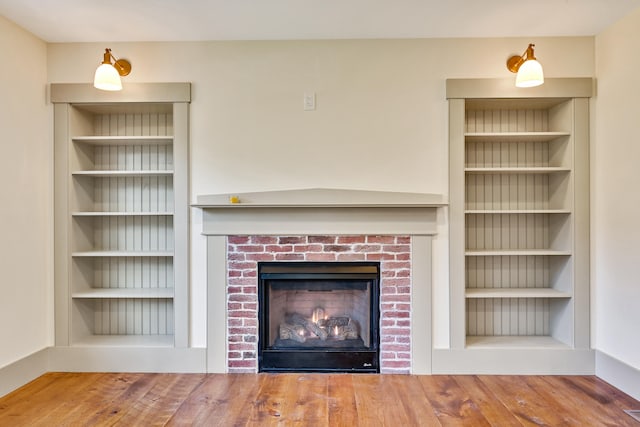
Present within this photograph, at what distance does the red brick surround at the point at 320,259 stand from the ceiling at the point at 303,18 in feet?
4.86

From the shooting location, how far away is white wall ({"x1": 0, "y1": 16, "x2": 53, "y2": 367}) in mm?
2596

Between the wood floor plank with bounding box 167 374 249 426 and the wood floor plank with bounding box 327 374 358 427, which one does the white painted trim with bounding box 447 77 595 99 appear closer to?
the wood floor plank with bounding box 327 374 358 427

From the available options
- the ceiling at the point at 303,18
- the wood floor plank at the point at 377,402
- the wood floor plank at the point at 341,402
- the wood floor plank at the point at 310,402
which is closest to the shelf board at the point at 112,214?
the ceiling at the point at 303,18

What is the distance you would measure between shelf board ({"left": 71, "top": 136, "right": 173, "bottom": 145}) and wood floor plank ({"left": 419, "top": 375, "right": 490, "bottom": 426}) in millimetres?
2574

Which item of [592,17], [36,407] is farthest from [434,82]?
[36,407]

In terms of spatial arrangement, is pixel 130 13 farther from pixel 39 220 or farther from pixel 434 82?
pixel 434 82

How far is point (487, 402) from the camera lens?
2449 millimetres

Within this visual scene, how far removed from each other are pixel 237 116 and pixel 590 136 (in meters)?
2.59

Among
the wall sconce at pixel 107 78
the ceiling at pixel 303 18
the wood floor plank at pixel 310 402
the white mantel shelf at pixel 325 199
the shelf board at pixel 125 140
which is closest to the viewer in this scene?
the wood floor plank at pixel 310 402

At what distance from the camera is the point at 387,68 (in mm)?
2910

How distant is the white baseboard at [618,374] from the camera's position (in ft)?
8.18

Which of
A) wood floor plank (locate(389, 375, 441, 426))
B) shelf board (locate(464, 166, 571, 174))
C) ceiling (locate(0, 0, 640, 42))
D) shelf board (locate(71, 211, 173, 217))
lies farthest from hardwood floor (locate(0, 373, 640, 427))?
ceiling (locate(0, 0, 640, 42))

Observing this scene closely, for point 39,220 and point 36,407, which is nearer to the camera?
point 36,407

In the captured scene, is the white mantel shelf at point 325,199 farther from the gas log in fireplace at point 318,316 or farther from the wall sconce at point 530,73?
the wall sconce at point 530,73
